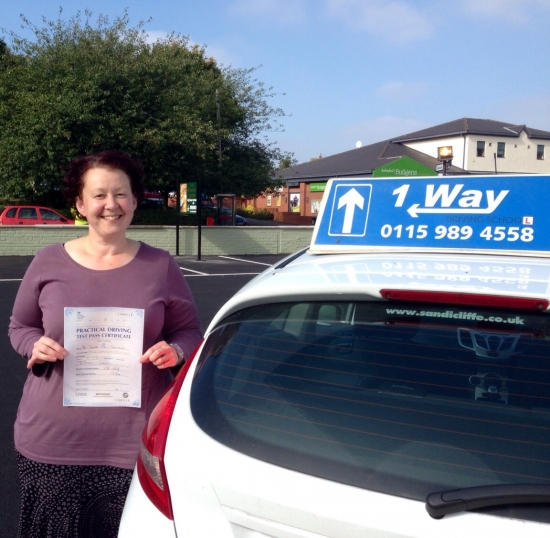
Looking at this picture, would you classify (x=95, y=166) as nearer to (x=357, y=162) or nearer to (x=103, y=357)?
(x=103, y=357)

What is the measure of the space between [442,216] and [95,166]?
4.53 feet

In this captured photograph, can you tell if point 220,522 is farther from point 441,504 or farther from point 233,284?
point 233,284

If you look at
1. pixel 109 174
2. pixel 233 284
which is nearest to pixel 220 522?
pixel 109 174

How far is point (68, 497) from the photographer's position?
249cm

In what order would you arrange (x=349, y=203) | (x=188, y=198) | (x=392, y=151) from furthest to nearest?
(x=392, y=151)
(x=188, y=198)
(x=349, y=203)

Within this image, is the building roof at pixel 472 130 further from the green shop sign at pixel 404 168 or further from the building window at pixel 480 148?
the green shop sign at pixel 404 168

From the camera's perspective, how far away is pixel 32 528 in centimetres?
250

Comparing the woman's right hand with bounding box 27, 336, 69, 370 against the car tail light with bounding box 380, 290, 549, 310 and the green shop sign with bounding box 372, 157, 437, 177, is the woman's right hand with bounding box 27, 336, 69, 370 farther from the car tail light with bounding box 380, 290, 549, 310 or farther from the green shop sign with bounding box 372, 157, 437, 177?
the green shop sign with bounding box 372, 157, 437, 177

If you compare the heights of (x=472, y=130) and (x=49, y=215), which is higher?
(x=472, y=130)

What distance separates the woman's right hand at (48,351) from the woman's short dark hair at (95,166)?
0.62m

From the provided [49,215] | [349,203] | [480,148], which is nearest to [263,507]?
[349,203]

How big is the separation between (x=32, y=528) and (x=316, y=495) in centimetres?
139

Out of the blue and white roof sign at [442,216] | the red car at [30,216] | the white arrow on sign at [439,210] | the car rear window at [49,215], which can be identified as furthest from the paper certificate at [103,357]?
the car rear window at [49,215]

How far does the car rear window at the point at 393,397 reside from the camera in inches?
64.7
